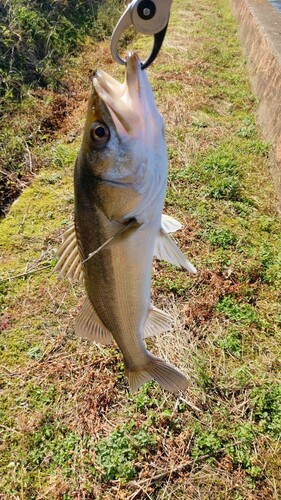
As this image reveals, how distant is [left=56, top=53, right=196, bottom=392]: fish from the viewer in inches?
52.8

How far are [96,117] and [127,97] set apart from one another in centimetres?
12

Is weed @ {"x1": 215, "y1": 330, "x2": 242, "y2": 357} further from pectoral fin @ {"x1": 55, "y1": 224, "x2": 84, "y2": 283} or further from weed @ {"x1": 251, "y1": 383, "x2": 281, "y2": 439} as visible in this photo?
pectoral fin @ {"x1": 55, "y1": 224, "x2": 84, "y2": 283}

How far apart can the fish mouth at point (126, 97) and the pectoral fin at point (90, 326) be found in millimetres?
839

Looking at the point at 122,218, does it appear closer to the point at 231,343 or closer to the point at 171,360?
the point at 171,360

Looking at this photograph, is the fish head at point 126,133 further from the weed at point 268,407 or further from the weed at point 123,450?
the weed at point 268,407

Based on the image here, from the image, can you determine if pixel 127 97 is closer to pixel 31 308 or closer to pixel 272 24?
pixel 31 308

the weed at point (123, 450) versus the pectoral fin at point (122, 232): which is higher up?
the pectoral fin at point (122, 232)

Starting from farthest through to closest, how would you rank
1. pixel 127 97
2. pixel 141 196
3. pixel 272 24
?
pixel 272 24
pixel 141 196
pixel 127 97

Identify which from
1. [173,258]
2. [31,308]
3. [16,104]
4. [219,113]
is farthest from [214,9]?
[173,258]

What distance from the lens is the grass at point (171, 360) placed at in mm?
2562

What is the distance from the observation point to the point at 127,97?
1.33 metres

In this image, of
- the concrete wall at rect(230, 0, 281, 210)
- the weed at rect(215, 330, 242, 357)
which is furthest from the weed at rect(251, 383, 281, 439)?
the concrete wall at rect(230, 0, 281, 210)

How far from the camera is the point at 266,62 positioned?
6375 millimetres

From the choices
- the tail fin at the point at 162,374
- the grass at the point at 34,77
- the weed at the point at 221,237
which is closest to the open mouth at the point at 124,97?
the tail fin at the point at 162,374
